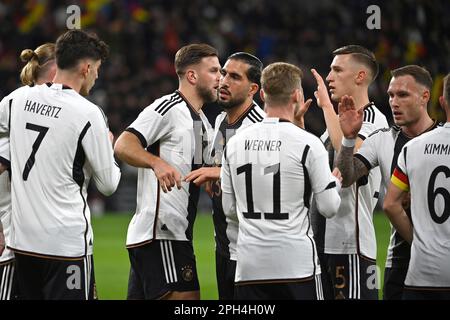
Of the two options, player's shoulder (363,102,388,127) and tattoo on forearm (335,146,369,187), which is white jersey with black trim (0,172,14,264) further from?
player's shoulder (363,102,388,127)

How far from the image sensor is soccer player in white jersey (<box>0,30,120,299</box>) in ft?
17.4

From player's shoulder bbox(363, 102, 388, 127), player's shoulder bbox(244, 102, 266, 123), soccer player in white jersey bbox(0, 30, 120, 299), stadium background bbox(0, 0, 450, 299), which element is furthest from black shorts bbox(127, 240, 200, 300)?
stadium background bbox(0, 0, 450, 299)

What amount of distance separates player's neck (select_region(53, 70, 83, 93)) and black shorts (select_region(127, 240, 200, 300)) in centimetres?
127

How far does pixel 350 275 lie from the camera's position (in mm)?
6152

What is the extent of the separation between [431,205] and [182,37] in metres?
15.2

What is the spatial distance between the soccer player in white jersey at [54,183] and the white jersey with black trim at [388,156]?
172 cm

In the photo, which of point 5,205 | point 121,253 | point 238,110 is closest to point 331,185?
point 238,110

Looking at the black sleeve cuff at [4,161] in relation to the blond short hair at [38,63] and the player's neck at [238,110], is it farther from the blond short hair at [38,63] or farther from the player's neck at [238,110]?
the player's neck at [238,110]

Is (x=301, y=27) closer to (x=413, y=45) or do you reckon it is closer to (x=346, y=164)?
(x=413, y=45)

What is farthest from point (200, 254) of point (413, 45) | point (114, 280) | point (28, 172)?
point (28, 172)

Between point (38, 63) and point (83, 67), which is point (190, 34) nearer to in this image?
point (38, 63)

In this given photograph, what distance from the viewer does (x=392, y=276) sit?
19.4 ft

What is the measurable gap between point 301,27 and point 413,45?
434 centimetres

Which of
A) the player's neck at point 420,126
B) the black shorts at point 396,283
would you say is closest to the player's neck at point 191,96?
the player's neck at point 420,126
